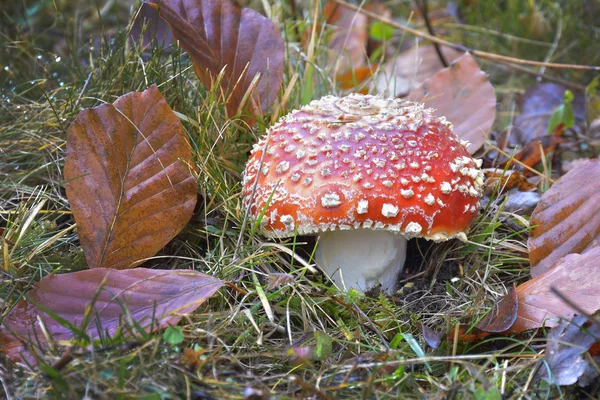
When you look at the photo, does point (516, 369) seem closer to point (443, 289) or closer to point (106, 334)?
point (443, 289)

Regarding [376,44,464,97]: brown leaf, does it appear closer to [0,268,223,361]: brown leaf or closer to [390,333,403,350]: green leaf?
[390,333,403,350]: green leaf

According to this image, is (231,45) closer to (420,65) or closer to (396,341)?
(396,341)

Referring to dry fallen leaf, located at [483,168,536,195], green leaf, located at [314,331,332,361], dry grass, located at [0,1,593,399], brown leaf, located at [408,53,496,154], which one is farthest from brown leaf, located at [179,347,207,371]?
brown leaf, located at [408,53,496,154]

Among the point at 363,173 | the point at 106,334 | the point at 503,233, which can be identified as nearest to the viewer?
the point at 106,334

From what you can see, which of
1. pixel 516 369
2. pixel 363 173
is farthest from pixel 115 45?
pixel 516 369

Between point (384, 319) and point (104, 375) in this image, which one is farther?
point (384, 319)

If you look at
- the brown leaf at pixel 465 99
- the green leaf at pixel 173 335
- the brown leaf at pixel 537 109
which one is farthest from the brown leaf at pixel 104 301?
the brown leaf at pixel 537 109
